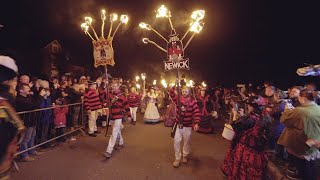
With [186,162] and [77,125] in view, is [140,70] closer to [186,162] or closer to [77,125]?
[77,125]

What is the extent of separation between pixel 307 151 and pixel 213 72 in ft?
142

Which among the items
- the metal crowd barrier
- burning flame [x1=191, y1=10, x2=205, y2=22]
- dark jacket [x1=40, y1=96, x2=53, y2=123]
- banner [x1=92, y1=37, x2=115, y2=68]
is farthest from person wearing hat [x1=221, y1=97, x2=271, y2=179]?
dark jacket [x1=40, y1=96, x2=53, y2=123]

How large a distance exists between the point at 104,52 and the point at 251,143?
588cm

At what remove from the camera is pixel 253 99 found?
5.43 metres

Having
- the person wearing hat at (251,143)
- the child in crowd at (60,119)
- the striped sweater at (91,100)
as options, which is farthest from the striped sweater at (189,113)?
the striped sweater at (91,100)

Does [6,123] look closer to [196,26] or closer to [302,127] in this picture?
[302,127]

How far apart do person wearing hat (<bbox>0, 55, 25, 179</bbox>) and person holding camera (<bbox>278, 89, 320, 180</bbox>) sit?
4754mm

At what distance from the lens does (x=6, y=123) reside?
8.59 feet

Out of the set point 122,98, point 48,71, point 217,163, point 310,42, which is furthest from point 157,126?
point 48,71

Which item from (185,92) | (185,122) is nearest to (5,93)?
(185,122)

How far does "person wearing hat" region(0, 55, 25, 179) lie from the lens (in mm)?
2604

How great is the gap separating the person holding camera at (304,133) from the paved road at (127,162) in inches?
71.1

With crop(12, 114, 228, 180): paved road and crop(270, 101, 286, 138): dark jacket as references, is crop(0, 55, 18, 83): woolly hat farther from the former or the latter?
crop(270, 101, 286, 138): dark jacket

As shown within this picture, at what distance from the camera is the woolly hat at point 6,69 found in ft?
8.97
